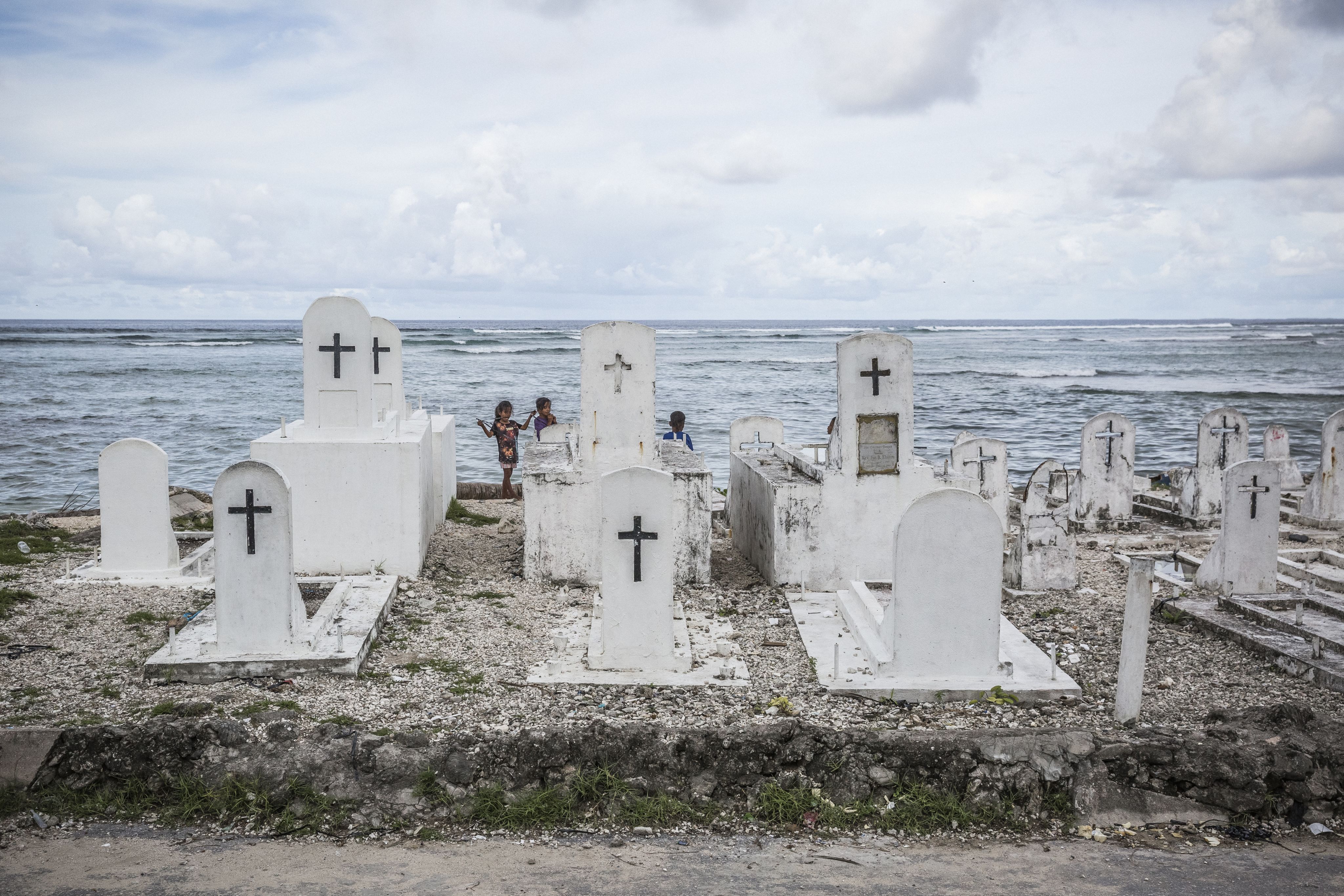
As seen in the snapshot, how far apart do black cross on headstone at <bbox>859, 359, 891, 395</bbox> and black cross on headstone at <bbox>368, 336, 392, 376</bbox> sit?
5743 mm

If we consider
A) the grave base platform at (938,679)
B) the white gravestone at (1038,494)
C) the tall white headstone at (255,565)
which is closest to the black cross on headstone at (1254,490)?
the white gravestone at (1038,494)

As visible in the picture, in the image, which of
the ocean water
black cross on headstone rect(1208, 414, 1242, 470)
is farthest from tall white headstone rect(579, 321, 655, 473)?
black cross on headstone rect(1208, 414, 1242, 470)

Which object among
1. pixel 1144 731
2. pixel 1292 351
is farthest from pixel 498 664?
pixel 1292 351

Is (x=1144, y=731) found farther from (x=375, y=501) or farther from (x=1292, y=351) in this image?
(x=1292, y=351)

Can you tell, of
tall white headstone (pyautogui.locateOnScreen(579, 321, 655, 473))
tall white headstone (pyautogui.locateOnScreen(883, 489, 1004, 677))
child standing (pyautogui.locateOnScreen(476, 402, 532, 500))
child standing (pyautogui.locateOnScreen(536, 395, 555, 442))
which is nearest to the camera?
tall white headstone (pyautogui.locateOnScreen(883, 489, 1004, 677))

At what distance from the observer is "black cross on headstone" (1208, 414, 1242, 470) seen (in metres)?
13.7

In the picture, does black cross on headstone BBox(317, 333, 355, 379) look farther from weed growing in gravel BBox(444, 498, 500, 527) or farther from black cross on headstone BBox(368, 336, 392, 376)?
weed growing in gravel BBox(444, 498, 500, 527)

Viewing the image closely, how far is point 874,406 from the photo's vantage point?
31.3 ft

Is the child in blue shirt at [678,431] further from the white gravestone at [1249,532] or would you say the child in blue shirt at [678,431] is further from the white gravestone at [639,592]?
the white gravestone at [1249,532]

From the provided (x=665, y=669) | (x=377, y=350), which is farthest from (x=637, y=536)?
(x=377, y=350)

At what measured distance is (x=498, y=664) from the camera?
24.4 feet

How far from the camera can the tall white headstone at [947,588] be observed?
265 inches

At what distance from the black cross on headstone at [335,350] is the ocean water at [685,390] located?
27.0 ft

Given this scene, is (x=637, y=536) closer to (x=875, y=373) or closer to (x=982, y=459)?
(x=875, y=373)
